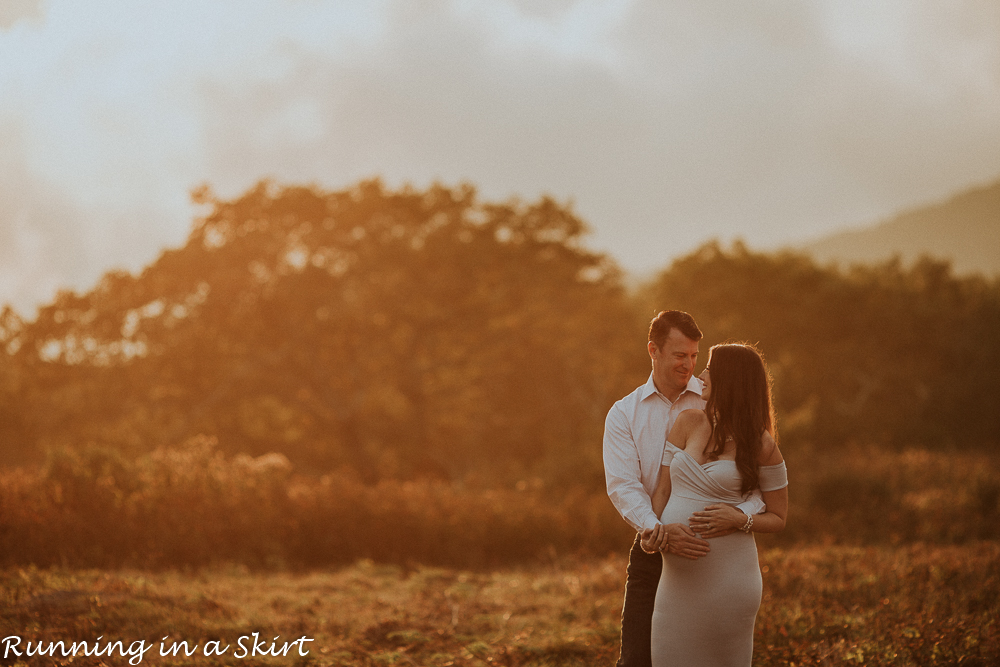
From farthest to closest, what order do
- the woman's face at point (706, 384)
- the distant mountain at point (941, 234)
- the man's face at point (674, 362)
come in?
the distant mountain at point (941, 234) < the man's face at point (674, 362) < the woman's face at point (706, 384)

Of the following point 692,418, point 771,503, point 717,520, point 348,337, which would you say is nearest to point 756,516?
point 771,503

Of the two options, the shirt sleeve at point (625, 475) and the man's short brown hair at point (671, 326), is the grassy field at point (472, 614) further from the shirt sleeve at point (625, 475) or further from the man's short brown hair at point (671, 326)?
the man's short brown hair at point (671, 326)

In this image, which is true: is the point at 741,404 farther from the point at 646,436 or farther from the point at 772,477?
the point at 646,436

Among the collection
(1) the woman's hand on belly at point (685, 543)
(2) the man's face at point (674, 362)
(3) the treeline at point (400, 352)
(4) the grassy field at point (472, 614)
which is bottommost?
(4) the grassy field at point (472, 614)

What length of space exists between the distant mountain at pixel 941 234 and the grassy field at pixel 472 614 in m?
127

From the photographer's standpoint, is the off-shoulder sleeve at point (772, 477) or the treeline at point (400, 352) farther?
the treeline at point (400, 352)

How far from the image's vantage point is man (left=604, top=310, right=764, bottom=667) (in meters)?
4.43

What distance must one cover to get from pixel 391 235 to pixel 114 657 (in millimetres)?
22259

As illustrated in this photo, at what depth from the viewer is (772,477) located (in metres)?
4.16

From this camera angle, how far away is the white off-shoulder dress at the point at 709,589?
3.98m

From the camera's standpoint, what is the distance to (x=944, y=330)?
3638 cm

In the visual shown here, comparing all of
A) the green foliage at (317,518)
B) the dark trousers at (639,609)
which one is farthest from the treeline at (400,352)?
the dark trousers at (639,609)

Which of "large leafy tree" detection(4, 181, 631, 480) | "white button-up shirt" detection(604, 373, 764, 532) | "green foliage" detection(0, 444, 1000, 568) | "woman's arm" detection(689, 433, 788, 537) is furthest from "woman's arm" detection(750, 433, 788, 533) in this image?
"large leafy tree" detection(4, 181, 631, 480)

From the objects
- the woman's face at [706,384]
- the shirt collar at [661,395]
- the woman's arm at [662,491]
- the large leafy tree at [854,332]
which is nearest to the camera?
the woman's face at [706,384]
